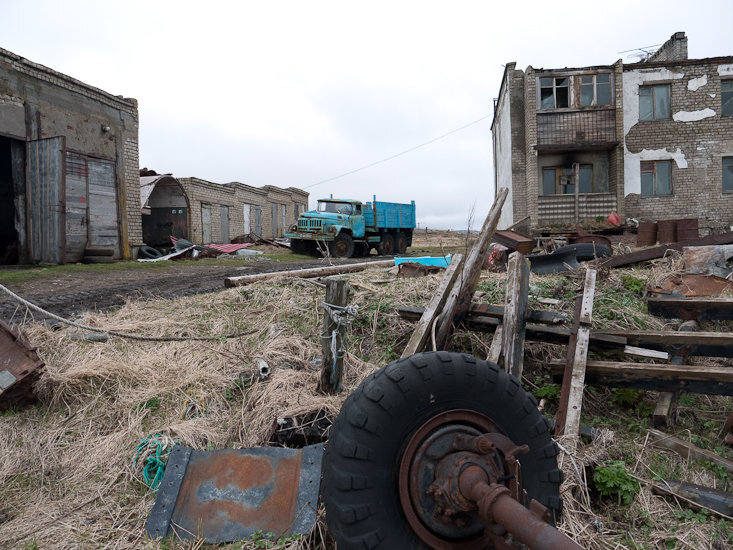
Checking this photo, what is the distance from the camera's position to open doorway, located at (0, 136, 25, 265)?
11.0 m

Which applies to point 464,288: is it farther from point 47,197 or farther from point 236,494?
point 47,197

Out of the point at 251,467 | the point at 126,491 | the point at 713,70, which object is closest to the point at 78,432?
the point at 126,491

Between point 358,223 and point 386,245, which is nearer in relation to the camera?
point 358,223

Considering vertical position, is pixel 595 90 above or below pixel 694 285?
above

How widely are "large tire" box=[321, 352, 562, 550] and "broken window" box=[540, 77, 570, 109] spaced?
758 inches

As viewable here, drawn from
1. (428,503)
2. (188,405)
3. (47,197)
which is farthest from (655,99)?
(428,503)

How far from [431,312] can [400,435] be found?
1842mm

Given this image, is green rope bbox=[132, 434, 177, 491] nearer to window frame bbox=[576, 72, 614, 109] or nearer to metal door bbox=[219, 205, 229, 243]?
window frame bbox=[576, 72, 614, 109]

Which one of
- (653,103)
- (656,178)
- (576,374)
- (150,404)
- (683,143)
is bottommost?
(150,404)

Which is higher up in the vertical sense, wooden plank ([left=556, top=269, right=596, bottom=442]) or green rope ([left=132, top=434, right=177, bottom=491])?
wooden plank ([left=556, top=269, right=596, bottom=442])

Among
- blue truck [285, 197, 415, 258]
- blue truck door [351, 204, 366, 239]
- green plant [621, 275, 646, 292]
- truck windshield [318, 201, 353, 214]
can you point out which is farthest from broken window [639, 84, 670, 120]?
green plant [621, 275, 646, 292]

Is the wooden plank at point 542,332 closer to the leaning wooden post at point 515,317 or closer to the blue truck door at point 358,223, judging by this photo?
the leaning wooden post at point 515,317

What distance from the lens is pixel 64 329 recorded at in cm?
436

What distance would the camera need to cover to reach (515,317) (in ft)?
10.9
